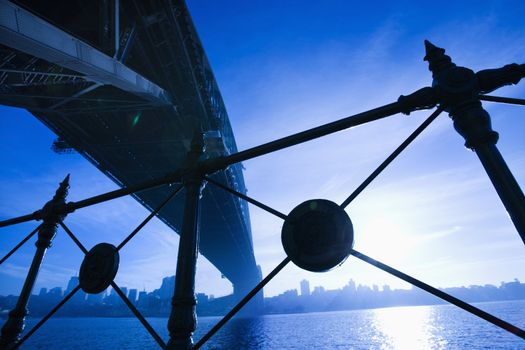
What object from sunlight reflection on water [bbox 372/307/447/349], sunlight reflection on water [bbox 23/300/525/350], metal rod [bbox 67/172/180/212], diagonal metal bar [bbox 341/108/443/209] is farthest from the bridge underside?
sunlight reflection on water [bbox 372/307/447/349]

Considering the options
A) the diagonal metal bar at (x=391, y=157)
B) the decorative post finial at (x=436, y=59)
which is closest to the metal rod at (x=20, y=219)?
the diagonal metal bar at (x=391, y=157)

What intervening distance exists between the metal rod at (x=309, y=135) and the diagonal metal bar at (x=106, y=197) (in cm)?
43

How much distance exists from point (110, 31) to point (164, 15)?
3.20 meters

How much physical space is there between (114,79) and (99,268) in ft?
22.4

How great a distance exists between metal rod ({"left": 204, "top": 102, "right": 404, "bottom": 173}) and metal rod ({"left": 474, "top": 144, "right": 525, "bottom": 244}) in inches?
20.9

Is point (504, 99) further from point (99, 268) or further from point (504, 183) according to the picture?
point (99, 268)

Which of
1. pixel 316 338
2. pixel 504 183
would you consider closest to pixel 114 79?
pixel 504 183

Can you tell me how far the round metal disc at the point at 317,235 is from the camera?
1.55 meters

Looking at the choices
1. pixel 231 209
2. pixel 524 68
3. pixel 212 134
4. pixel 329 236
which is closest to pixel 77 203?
pixel 329 236

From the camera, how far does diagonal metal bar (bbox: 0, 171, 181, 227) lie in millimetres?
2475

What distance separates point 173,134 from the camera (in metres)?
16.1

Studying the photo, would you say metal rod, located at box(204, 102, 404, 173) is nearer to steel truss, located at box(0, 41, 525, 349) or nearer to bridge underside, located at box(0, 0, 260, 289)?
steel truss, located at box(0, 41, 525, 349)

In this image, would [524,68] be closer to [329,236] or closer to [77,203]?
[329,236]

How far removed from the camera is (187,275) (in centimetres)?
192
